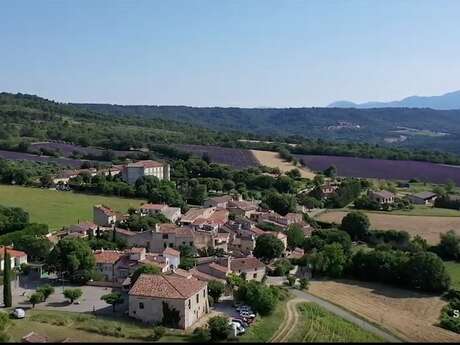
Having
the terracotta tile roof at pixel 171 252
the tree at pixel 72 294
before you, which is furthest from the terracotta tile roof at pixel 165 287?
the terracotta tile roof at pixel 171 252

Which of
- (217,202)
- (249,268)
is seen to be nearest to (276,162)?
(217,202)

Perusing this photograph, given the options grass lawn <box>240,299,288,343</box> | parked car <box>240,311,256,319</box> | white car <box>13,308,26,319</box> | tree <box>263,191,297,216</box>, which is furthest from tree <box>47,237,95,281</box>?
tree <box>263,191,297,216</box>

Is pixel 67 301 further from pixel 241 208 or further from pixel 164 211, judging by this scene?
pixel 241 208

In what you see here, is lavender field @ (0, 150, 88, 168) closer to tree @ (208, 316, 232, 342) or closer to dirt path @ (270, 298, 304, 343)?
A: dirt path @ (270, 298, 304, 343)

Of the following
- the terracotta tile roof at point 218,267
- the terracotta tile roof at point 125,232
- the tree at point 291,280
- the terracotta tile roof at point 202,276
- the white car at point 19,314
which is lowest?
the tree at point 291,280

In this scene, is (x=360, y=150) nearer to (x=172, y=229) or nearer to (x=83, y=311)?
(x=172, y=229)

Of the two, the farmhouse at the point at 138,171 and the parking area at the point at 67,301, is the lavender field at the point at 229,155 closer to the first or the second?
the farmhouse at the point at 138,171
